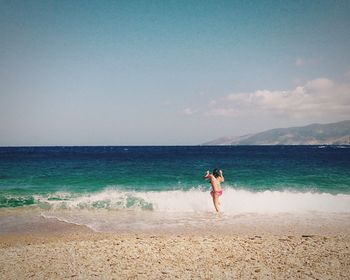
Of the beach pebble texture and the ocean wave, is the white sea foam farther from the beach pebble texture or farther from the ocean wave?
the beach pebble texture

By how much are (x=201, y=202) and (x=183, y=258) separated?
31.4 feet

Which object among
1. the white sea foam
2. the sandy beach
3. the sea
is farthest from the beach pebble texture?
the white sea foam

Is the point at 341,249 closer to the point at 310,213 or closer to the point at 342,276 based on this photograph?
the point at 342,276

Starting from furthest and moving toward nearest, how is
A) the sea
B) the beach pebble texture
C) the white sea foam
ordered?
the white sea foam → the sea → the beach pebble texture

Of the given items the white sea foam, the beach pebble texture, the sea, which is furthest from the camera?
the white sea foam

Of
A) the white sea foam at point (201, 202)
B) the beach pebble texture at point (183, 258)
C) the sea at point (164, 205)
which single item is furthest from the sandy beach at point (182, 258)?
the white sea foam at point (201, 202)

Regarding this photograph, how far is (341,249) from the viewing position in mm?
7578

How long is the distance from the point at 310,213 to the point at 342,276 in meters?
7.89

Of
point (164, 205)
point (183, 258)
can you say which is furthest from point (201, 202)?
point (183, 258)

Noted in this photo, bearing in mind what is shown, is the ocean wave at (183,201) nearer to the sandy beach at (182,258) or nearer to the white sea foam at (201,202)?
the white sea foam at (201,202)

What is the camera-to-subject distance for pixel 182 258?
6.96 metres

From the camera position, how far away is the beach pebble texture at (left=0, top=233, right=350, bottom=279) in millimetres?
6057

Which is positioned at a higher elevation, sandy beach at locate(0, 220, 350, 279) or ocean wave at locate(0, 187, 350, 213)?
sandy beach at locate(0, 220, 350, 279)

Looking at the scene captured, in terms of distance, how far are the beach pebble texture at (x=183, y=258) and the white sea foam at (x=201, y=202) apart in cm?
570
